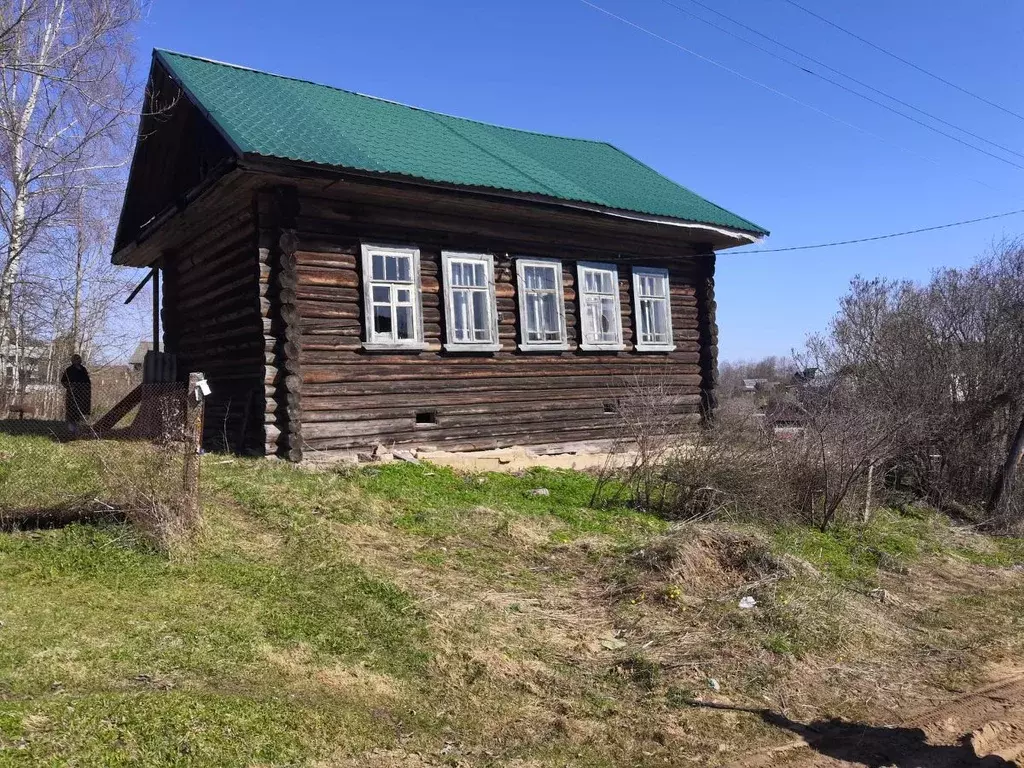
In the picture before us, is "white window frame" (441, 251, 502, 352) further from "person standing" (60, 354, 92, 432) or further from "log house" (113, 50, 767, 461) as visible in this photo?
"person standing" (60, 354, 92, 432)

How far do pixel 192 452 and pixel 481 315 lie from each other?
6.51m

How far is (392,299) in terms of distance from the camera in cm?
1141

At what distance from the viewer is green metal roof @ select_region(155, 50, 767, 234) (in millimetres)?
10547

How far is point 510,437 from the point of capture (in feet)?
41.7

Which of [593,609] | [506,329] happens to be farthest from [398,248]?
[593,609]

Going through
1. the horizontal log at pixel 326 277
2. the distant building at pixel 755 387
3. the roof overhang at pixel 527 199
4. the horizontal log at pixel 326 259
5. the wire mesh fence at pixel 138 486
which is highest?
the roof overhang at pixel 527 199

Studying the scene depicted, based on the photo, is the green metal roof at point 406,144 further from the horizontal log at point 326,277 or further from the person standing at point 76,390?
the person standing at point 76,390

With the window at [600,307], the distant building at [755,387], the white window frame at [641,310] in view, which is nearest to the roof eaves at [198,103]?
the window at [600,307]

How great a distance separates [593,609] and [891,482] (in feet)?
29.1

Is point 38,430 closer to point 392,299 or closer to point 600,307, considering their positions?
point 392,299

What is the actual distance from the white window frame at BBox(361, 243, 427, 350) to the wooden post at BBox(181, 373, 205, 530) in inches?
177

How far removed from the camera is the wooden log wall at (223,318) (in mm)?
11000

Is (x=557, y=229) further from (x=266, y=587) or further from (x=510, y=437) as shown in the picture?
(x=266, y=587)

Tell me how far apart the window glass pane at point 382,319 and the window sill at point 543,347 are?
2.42 metres
